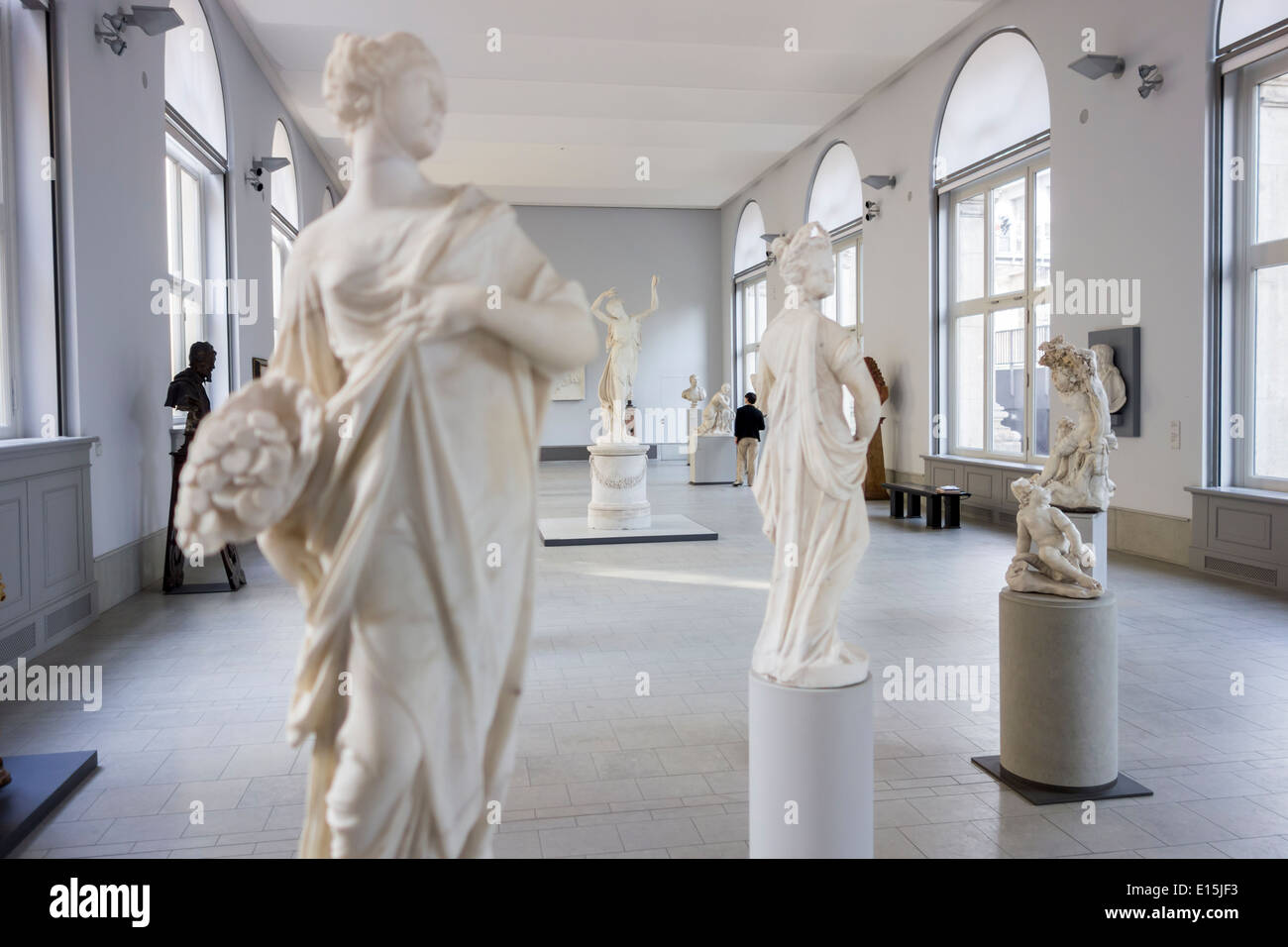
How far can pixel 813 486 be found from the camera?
383 cm

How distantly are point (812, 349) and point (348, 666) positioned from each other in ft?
8.25

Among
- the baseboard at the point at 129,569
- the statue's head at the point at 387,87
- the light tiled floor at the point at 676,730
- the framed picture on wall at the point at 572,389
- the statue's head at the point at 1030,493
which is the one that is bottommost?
the light tiled floor at the point at 676,730

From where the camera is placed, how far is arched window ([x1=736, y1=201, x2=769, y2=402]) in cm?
2564

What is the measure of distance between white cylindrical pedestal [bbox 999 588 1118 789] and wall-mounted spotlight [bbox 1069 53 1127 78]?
27.9 ft

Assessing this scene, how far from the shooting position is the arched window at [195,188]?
37.6ft

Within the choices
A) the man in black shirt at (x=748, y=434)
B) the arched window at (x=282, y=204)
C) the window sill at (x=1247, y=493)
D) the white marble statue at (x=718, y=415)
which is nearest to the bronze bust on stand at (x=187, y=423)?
the arched window at (x=282, y=204)

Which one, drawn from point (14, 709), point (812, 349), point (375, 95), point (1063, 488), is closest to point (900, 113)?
point (1063, 488)

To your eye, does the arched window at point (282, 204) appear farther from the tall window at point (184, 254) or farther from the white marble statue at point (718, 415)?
the white marble statue at point (718, 415)

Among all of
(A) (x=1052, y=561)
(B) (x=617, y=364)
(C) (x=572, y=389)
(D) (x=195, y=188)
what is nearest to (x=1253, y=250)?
(A) (x=1052, y=561)

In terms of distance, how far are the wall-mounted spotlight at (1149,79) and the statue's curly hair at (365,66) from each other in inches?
418

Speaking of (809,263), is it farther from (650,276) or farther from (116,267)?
(650,276)

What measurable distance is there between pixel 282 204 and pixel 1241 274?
51.3 feet

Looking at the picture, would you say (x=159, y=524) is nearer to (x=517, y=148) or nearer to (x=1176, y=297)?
(x=1176, y=297)

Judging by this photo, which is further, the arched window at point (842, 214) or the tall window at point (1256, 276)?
the arched window at point (842, 214)
